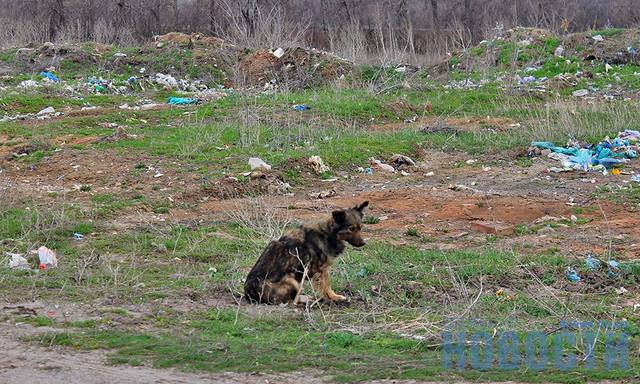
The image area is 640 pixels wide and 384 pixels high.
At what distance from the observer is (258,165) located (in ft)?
42.0

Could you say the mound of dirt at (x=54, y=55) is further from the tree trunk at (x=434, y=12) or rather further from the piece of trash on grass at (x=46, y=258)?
the tree trunk at (x=434, y=12)

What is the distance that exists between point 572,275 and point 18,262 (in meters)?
5.10

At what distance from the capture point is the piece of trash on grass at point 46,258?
8453 millimetres

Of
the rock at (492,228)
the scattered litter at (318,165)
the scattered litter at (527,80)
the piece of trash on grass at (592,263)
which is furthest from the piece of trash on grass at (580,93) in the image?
the piece of trash on grass at (592,263)

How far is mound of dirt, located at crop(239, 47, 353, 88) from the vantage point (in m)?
23.6

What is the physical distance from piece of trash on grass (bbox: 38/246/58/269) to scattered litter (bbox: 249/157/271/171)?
14.4ft

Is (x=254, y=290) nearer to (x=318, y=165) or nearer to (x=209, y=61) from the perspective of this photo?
(x=318, y=165)

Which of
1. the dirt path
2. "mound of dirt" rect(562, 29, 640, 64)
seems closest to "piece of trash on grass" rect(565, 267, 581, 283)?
the dirt path

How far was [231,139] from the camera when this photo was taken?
1459 cm

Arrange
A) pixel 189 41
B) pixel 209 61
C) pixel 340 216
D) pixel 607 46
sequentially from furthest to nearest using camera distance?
pixel 189 41
pixel 209 61
pixel 607 46
pixel 340 216

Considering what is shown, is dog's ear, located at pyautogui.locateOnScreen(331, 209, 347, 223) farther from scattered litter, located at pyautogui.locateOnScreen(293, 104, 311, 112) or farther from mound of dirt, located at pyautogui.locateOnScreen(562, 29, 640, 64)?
mound of dirt, located at pyautogui.locateOnScreen(562, 29, 640, 64)

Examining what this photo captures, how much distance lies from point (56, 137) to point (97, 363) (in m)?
10.2

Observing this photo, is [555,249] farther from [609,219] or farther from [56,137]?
[56,137]

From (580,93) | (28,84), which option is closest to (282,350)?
(580,93)
